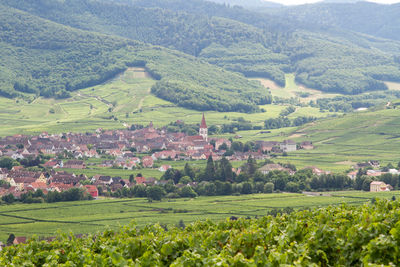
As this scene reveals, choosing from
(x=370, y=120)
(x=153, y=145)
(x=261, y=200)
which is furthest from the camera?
(x=370, y=120)

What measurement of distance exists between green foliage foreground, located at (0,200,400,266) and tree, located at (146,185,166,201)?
6378 centimetres

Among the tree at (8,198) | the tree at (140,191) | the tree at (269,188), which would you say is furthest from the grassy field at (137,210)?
the tree at (269,188)

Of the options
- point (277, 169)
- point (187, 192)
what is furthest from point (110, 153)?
point (187, 192)

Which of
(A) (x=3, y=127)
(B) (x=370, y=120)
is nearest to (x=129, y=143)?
(A) (x=3, y=127)

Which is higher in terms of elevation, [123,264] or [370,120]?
[370,120]

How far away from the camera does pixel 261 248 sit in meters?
18.4

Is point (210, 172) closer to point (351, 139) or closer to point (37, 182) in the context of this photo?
point (37, 182)

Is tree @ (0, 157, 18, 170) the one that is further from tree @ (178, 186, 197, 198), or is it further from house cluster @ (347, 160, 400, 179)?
house cluster @ (347, 160, 400, 179)

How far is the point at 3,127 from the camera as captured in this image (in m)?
182

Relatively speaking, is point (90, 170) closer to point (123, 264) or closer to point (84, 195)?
point (84, 195)

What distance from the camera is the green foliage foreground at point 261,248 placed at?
1827 centimetres

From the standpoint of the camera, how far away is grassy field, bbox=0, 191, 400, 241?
245 feet

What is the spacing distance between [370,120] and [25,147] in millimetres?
98699

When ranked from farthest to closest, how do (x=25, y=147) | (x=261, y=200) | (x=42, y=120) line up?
(x=42, y=120), (x=25, y=147), (x=261, y=200)
